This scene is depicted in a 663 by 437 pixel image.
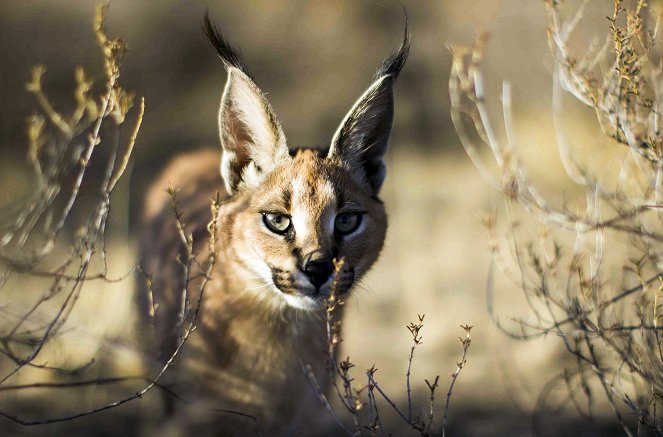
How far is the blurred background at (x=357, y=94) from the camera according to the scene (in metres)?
6.64

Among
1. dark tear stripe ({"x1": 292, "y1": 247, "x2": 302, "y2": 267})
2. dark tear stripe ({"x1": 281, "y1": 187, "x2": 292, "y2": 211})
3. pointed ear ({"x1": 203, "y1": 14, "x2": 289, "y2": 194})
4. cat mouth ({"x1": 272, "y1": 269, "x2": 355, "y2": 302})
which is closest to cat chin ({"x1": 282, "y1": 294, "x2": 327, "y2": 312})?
cat mouth ({"x1": 272, "y1": 269, "x2": 355, "y2": 302})

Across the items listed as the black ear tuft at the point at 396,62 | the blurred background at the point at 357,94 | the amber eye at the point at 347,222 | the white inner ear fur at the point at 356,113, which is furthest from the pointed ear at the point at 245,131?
the blurred background at the point at 357,94

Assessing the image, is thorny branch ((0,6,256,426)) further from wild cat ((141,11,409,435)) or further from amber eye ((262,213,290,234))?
amber eye ((262,213,290,234))

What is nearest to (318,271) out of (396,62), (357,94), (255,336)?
(255,336)

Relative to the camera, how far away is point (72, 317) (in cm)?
601

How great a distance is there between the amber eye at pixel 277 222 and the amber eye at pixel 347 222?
0.74ft

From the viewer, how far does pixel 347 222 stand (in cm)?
392

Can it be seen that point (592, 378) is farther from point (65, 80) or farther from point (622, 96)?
point (65, 80)

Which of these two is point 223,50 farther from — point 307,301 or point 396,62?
point 307,301

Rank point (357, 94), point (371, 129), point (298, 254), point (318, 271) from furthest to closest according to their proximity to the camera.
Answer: point (357, 94) < point (371, 129) < point (298, 254) < point (318, 271)

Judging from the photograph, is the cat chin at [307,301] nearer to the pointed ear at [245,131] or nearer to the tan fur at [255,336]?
the tan fur at [255,336]

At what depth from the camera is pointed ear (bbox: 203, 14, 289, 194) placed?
379cm

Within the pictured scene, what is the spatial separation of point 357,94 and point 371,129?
12.5 feet

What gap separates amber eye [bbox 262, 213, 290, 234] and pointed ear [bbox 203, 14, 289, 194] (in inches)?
12.0
